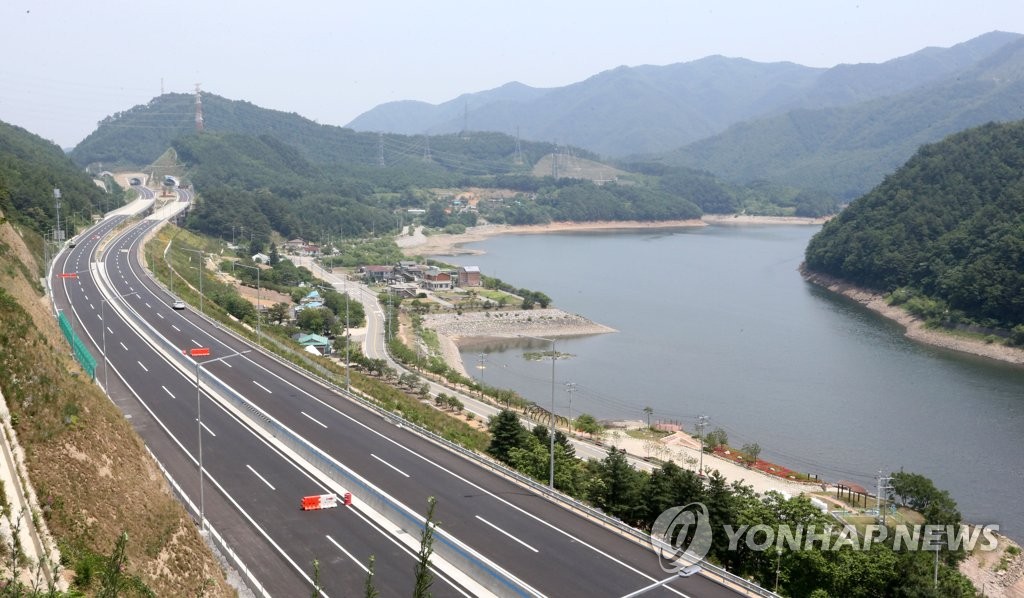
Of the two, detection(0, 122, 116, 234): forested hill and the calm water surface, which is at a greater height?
detection(0, 122, 116, 234): forested hill

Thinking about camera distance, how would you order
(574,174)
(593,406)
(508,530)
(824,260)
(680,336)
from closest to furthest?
(508,530), (593,406), (680,336), (824,260), (574,174)

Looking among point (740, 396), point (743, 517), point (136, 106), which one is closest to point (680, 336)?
point (740, 396)

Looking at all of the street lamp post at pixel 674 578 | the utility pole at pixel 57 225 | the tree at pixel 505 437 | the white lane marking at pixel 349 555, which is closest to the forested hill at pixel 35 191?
the utility pole at pixel 57 225

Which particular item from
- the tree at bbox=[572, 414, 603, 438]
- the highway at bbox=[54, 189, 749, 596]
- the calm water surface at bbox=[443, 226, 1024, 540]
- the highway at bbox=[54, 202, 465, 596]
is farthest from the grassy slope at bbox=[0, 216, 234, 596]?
the calm water surface at bbox=[443, 226, 1024, 540]

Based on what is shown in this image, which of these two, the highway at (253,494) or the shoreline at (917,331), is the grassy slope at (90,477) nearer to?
the highway at (253,494)

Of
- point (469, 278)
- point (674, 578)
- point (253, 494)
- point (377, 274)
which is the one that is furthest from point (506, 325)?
point (674, 578)

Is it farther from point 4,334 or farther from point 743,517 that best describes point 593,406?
point 4,334

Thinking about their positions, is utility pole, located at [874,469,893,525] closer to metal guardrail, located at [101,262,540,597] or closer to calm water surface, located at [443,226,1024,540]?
calm water surface, located at [443,226,1024,540]
